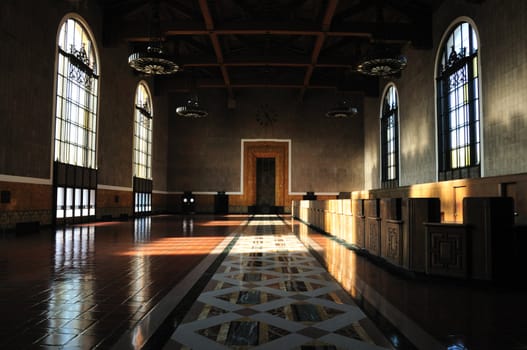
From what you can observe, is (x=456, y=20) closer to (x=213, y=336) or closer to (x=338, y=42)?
(x=338, y=42)

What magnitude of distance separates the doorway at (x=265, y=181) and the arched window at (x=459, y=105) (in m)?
14.1

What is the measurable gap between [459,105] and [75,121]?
1377 cm

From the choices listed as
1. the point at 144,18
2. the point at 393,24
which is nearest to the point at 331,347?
the point at 393,24

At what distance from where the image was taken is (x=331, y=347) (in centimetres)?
249

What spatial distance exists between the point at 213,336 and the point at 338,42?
19.7 m

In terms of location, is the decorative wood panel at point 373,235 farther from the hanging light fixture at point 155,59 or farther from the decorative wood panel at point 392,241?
the hanging light fixture at point 155,59

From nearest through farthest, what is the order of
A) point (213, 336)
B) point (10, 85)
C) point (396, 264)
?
point (213, 336), point (396, 264), point (10, 85)

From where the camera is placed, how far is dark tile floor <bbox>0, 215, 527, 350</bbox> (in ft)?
8.68

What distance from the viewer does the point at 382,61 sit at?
12.2m

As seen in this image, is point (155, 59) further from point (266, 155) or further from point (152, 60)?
point (266, 155)

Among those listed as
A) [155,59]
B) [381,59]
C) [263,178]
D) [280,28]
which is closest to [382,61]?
[381,59]

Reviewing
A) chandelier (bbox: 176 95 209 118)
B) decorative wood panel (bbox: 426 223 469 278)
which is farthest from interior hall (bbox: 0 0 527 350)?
chandelier (bbox: 176 95 209 118)

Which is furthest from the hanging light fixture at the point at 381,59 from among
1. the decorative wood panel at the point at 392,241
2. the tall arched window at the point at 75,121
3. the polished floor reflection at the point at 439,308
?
the tall arched window at the point at 75,121

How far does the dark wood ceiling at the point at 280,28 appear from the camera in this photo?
15.6 metres
